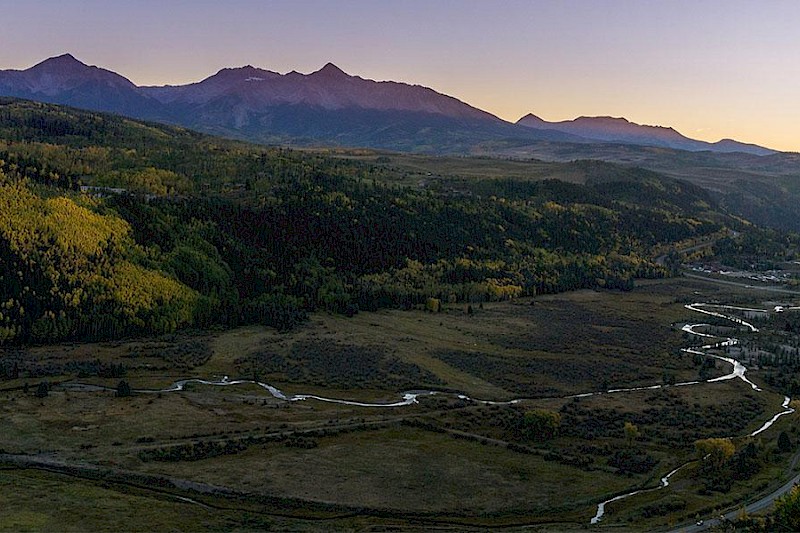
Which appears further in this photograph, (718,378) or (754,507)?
(718,378)

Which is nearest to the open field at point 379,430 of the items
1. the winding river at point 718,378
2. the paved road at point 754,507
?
the winding river at point 718,378

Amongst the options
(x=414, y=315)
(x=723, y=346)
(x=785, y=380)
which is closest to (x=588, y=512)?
(x=785, y=380)

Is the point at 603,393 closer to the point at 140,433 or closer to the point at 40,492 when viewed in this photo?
the point at 140,433

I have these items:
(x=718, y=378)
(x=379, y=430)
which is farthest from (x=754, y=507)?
(x=718, y=378)

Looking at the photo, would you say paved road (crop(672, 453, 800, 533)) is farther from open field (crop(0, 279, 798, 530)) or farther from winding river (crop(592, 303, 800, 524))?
winding river (crop(592, 303, 800, 524))

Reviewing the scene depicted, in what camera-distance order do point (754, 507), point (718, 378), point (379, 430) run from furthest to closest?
point (718, 378)
point (379, 430)
point (754, 507)

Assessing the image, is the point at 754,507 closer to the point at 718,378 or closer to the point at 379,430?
the point at 379,430

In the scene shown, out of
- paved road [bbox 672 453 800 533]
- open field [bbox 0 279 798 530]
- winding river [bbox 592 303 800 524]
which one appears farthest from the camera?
winding river [bbox 592 303 800 524]

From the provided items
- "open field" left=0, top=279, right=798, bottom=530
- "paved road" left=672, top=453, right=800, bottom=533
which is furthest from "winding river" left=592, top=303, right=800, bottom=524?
"paved road" left=672, top=453, right=800, bottom=533
